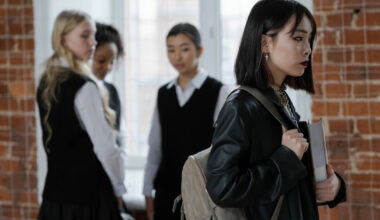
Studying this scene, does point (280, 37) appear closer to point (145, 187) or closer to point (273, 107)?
point (273, 107)

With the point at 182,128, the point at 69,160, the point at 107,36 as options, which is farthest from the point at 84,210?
the point at 107,36

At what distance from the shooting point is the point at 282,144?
137cm

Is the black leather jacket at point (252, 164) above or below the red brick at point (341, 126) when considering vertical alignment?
above

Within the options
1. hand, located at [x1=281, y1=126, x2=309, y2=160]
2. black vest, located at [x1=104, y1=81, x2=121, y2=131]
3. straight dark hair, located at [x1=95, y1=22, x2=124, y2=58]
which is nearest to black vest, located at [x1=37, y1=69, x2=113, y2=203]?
black vest, located at [x1=104, y1=81, x2=121, y2=131]

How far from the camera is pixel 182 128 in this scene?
8.58 ft

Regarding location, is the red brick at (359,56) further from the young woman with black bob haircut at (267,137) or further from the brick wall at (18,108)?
the brick wall at (18,108)

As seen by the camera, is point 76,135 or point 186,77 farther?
point 186,77

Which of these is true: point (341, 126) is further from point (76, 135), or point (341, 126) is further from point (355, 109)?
point (76, 135)

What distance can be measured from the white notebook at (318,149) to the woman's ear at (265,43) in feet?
0.74

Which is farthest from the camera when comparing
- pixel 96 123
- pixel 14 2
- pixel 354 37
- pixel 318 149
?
pixel 14 2

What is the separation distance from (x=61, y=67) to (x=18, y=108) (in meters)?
0.94

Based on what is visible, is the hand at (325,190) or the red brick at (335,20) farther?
the red brick at (335,20)

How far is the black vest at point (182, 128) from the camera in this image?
2.59m

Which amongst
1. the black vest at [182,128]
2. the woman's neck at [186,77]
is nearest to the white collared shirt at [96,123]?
the black vest at [182,128]
